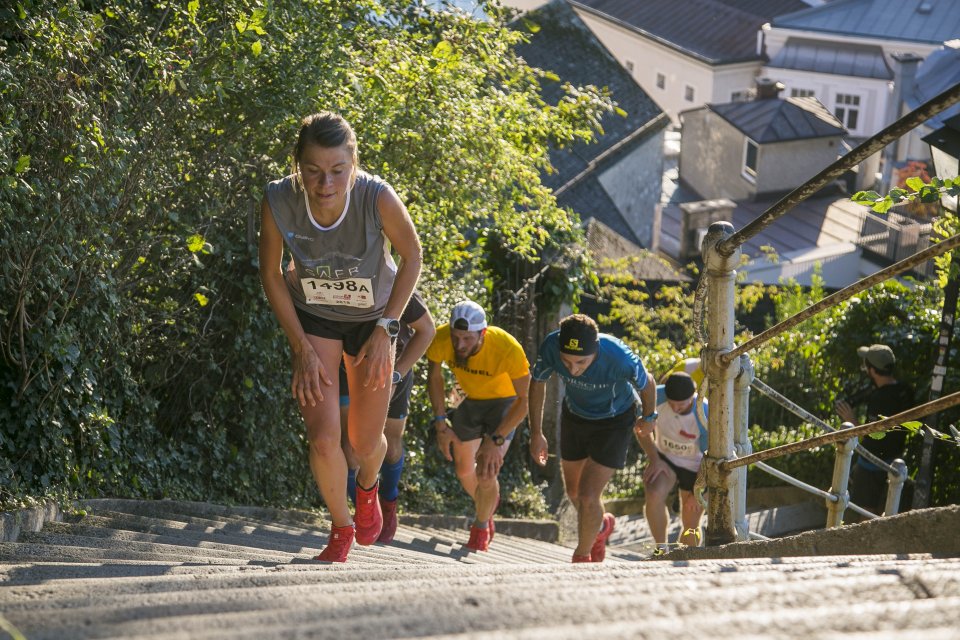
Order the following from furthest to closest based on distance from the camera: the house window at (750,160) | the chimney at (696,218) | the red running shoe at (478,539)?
the house window at (750,160) < the chimney at (696,218) < the red running shoe at (478,539)

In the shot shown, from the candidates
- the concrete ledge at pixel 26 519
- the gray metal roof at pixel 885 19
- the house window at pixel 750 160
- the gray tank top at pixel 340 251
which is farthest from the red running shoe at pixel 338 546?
the gray metal roof at pixel 885 19

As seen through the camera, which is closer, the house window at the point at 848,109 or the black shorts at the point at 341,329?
the black shorts at the point at 341,329

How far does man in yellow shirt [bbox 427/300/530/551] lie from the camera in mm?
7715

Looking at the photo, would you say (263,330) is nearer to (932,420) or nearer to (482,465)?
(482,465)

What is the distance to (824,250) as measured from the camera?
36594 mm

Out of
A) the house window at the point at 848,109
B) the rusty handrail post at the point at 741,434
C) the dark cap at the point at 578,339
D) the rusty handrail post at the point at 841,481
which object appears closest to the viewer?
the rusty handrail post at the point at 741,434

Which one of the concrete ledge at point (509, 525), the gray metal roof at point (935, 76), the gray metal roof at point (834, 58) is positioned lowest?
the concrete ledge at point (509, 525)

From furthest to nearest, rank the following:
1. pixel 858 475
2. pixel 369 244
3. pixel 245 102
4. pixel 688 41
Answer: pixel 688 41, pixel 858 475, pixel 245 102, pixel 369 244

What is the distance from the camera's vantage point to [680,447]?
8.90 metres

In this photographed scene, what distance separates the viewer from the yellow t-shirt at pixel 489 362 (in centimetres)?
787

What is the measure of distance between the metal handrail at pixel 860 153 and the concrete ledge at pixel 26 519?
313cm

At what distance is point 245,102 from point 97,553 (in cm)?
361

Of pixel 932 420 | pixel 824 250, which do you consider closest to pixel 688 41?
pixel 824 250

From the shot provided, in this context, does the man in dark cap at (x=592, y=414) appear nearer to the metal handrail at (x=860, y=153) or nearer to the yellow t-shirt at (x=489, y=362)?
the yellow t-shirt at (x=489, y=362)
